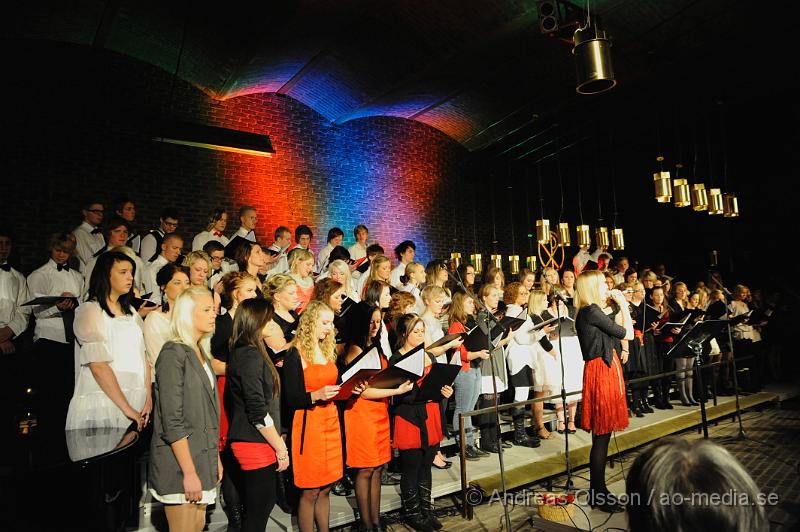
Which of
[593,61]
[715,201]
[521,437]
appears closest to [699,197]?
[715,201]

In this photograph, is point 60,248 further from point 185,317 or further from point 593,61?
point 593,61

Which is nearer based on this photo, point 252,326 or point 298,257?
point 252,326

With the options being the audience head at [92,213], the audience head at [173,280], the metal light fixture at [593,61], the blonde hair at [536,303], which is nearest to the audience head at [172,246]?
the audience head at [92,213]

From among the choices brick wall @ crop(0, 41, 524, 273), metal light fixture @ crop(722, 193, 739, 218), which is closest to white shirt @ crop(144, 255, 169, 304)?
brick wall @ crop(0, 41, 524, 273)

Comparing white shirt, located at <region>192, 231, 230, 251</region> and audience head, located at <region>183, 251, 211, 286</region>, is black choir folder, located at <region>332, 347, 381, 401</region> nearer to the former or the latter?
audience head, located at <region>183, 251, 211, 286</region>

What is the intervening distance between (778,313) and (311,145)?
1002 centimetres

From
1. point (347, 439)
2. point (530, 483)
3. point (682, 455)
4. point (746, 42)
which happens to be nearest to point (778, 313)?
point (746, 42)

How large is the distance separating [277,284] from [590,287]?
97.3 inches

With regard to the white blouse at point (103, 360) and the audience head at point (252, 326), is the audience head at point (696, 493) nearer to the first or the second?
the audience head at point (252, 326)

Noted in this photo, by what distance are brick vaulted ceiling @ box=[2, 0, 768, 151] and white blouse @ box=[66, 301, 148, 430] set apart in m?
4.83

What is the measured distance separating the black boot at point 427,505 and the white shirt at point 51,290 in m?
Answer: 3.58

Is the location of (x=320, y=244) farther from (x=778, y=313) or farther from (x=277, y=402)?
(x=778, y=313)

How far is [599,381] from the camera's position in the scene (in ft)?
13.8

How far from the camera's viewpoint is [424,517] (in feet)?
13.0
